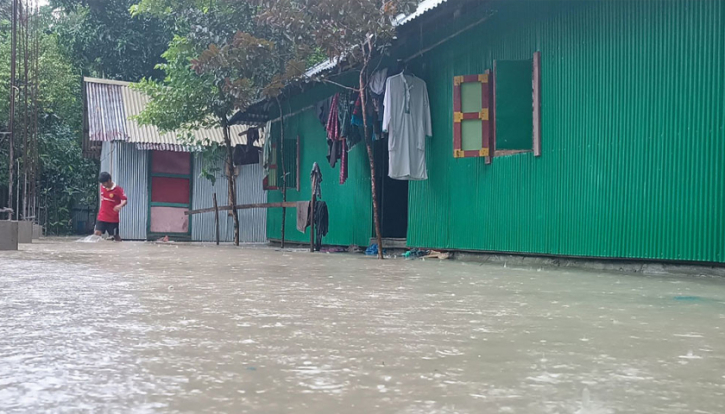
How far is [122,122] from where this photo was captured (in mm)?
18406

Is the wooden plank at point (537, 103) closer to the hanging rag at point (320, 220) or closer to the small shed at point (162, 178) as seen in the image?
the hanging rag at point (320, 220)

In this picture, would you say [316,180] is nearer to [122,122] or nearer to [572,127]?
[572,127]

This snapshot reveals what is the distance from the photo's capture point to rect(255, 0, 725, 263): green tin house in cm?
610

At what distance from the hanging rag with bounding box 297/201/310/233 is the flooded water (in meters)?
6.78

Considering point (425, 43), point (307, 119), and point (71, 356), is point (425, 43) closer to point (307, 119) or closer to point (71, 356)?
point (307, 119)

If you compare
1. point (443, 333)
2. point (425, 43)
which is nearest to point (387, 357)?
point (443, 333)

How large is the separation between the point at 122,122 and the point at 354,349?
1731 cm

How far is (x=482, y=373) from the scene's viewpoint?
78.3 inches

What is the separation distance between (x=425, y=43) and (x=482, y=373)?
319 inches

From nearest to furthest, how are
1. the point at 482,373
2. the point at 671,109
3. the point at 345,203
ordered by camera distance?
1. the point at 482,373
2. the point at 671,109
3. the point at 345,203

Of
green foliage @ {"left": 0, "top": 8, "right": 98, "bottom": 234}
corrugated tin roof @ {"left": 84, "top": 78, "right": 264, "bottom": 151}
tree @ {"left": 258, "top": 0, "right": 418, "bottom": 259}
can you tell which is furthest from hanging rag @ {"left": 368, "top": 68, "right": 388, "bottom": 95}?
green foliage @ {"left": 0, "top": 8, "right": 98, "bottom": 234}

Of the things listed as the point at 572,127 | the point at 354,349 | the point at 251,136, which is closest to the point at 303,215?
the point at 572,127

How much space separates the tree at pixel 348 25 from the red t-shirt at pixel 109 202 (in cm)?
578

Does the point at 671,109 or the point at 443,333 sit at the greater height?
the point at 671,109
